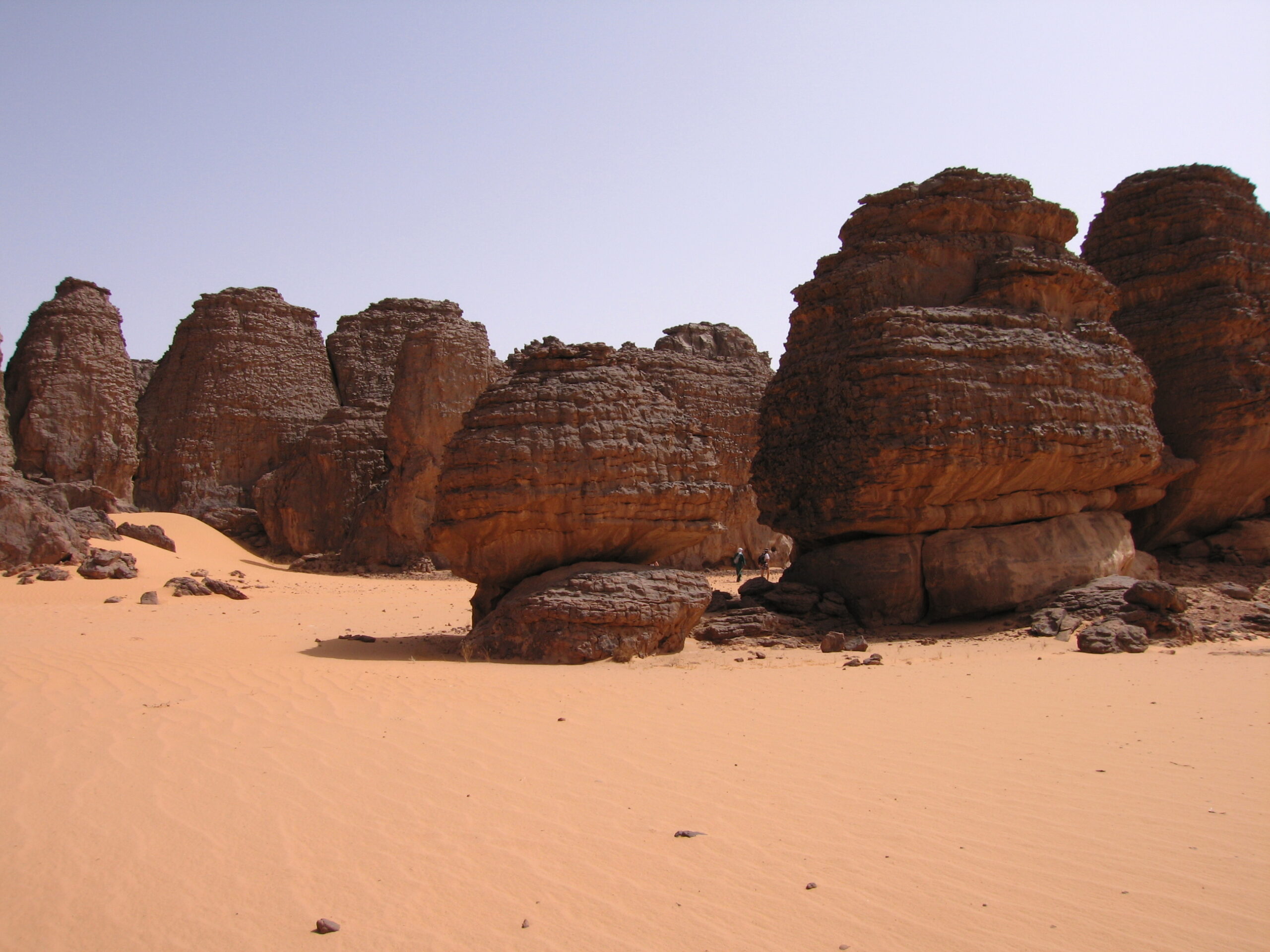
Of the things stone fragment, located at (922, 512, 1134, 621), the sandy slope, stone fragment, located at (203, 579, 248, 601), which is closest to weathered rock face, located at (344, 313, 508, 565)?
stone fragment, located at (203, 579, 248, 601)

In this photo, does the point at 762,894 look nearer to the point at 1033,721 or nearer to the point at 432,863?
the point at 432,863

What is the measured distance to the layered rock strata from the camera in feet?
31.0

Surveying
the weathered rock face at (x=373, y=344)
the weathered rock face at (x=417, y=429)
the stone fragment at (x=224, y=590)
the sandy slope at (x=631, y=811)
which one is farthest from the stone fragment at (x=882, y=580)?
the weathered rock face at (x=373, y=344)

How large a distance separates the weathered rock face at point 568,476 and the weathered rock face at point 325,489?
13.2m

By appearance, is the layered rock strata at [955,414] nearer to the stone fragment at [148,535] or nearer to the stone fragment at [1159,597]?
the stone fragment at [1159,597]

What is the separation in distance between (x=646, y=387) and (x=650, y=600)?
7.10 feet

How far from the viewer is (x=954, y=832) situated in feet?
10.9

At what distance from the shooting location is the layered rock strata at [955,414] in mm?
9461

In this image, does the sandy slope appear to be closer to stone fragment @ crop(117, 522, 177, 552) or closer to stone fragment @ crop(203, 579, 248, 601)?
stone fragment @ crop(203, 579, 248, 601)

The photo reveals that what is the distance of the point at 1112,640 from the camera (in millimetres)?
7758

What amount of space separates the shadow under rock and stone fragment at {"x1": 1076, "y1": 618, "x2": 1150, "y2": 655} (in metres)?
5.35

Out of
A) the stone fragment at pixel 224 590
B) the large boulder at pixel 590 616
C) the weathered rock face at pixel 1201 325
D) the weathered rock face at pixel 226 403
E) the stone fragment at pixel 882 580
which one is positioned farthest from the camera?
the weathered rock face at pixel 226 403

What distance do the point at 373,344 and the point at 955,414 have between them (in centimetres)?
1820

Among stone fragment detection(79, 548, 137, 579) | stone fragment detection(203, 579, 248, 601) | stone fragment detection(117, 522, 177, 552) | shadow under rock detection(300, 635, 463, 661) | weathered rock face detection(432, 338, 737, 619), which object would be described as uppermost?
weathered rock face detection(432, 338, 737, 619)
